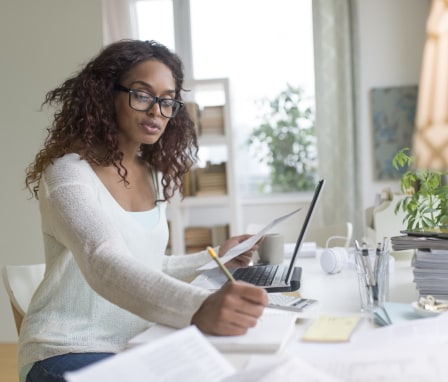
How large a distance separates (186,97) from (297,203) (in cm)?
127

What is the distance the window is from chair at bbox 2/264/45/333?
129 inches

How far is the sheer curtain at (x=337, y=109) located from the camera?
182 inches

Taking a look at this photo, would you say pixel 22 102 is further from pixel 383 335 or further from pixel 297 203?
pixel 383 335

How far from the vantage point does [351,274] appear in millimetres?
1843

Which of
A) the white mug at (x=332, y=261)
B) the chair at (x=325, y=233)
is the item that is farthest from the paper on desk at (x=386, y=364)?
the chair at (x=325, y=233)

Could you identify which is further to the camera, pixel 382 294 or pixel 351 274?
pixel 351 274

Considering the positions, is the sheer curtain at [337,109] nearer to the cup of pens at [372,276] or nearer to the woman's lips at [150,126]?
the woman's lips at [150,126]

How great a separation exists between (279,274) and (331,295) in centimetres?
25

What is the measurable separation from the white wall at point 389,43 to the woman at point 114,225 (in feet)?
9.66

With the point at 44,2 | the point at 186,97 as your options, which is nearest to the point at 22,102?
the point at 44,2

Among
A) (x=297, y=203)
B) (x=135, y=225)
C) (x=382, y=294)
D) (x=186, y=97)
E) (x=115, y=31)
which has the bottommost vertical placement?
(x=297, y=203)

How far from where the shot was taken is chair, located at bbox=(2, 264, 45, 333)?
1873 millimetres

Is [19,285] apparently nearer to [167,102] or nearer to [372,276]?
[167,102]

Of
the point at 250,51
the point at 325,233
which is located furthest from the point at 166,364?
the point at 250,51
